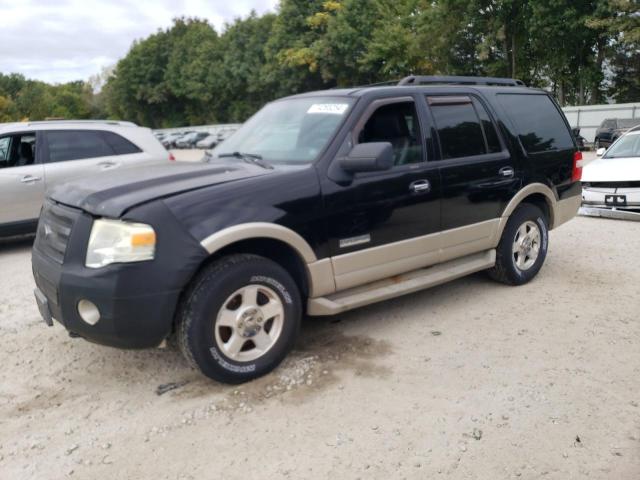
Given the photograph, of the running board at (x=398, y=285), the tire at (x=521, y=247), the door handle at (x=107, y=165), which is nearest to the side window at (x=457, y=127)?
the tire at (x=521, y=247)

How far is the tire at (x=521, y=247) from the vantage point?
5.47m

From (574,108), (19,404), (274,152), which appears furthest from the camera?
(574,108)

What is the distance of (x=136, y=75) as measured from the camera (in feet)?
254

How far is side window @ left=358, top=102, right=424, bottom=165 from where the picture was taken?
4475mm

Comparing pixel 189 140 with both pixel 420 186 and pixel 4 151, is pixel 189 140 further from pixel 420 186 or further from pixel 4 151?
pixel 420 186

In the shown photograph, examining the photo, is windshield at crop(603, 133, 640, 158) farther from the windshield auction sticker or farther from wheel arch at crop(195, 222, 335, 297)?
wheel arch at crop(195, 222, 335, 297)

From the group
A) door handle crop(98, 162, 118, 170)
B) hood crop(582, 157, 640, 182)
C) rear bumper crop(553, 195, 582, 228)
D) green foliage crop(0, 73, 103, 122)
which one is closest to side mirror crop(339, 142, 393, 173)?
rear bumper crop(553, 195, 582, 228)

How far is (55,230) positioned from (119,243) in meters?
0.71

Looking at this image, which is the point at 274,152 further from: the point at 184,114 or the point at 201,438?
the point at 184,114

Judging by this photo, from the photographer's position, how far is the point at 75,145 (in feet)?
26.7

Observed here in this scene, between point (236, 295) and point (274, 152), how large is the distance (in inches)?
51.7

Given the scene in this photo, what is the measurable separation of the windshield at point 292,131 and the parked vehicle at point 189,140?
51.5 meters

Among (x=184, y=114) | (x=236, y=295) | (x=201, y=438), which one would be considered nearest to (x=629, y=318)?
(x=236, y=295)

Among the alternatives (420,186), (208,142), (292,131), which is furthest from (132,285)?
(208,142)
